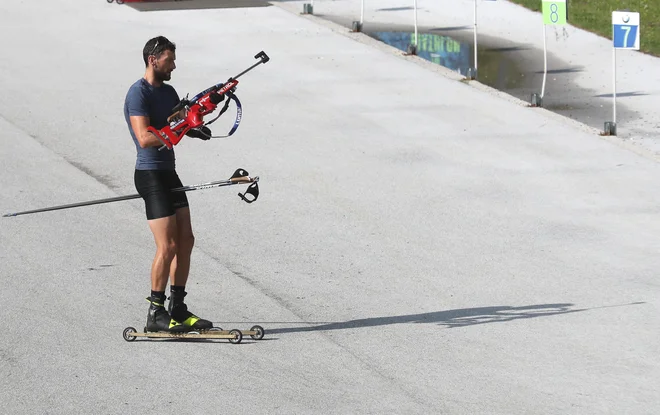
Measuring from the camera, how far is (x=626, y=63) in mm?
21203

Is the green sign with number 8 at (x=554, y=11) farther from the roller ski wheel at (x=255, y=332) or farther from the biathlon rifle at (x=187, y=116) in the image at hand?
the roller ski wheel at (x=255, y=332)

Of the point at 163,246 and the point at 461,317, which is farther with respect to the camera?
the point at 461,317

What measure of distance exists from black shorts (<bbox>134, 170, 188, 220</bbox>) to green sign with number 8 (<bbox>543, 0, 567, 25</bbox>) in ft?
35.4

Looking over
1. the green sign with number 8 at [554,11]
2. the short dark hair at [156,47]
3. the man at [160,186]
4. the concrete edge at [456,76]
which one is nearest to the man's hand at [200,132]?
the man at [160,186]

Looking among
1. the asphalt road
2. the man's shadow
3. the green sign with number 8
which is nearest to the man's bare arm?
the asphalt road

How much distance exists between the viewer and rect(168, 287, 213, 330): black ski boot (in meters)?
9.35

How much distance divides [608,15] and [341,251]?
14710 millimetres

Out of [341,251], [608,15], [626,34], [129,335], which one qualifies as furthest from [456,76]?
[129,335]

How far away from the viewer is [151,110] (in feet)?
30.2

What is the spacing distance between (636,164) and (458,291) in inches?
206

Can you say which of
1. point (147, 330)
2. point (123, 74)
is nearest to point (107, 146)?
point (123, 74)

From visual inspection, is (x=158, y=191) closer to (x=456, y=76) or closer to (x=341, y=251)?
(x=341, y=251)

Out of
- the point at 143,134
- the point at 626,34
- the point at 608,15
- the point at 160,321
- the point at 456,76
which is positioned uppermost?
the point at 143,134

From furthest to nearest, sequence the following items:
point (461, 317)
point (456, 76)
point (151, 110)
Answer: point (456, 76) → point (461, 317) → point (151, 110)
